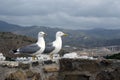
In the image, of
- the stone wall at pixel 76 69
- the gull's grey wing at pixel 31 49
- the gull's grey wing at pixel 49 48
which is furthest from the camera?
the gull's grey wing at pixel 49 48

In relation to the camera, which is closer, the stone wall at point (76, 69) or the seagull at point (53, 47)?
the stone wall at point (76, 69)

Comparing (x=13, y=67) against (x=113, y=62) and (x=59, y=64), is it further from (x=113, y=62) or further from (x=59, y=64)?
(x=113, y=62)

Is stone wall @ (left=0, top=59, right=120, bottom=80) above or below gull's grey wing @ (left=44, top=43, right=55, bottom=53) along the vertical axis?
below

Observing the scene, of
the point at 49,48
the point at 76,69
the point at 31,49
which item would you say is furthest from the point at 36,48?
the point at 76,69

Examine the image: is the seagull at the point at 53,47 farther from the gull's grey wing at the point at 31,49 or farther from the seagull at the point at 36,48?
the gull's grey wing at the point at 31,49

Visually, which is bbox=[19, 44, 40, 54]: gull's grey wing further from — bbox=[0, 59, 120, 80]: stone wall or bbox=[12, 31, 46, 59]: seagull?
bbox=[0, 59, 120, 80]: stone wall

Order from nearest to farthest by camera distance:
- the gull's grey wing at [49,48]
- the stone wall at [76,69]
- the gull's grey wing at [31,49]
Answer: the stone wall at [76,69], the gull's grey wing at [31,49], the gull's grey wing at [49,48]

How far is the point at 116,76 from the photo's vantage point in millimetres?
6934

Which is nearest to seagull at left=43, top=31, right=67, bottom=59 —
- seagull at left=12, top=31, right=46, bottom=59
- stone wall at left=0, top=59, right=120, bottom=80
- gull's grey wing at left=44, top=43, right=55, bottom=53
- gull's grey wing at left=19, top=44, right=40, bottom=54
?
gull's grey wing at left=44, top=43, right=55, bottom=53

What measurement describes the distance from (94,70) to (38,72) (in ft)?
3.57

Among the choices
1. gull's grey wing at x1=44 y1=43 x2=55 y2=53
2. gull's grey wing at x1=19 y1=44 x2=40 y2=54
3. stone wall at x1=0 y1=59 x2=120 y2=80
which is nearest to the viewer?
stone wall at x1=0 y1=59 x2=120 y2=80

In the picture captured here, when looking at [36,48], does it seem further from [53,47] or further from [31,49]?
[53,47]

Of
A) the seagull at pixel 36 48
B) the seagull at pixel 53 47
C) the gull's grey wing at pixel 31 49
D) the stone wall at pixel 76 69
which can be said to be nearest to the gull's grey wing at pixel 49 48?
the seagull at pixel 53 47

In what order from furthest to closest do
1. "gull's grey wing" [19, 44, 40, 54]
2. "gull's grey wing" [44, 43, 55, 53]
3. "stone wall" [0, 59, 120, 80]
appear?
"gull's grey wing" [44, 43, 55, 53] < "gull's grey wing" [19, 44, 40, 54] < "stone wall" [0, 59, 120, 80]
